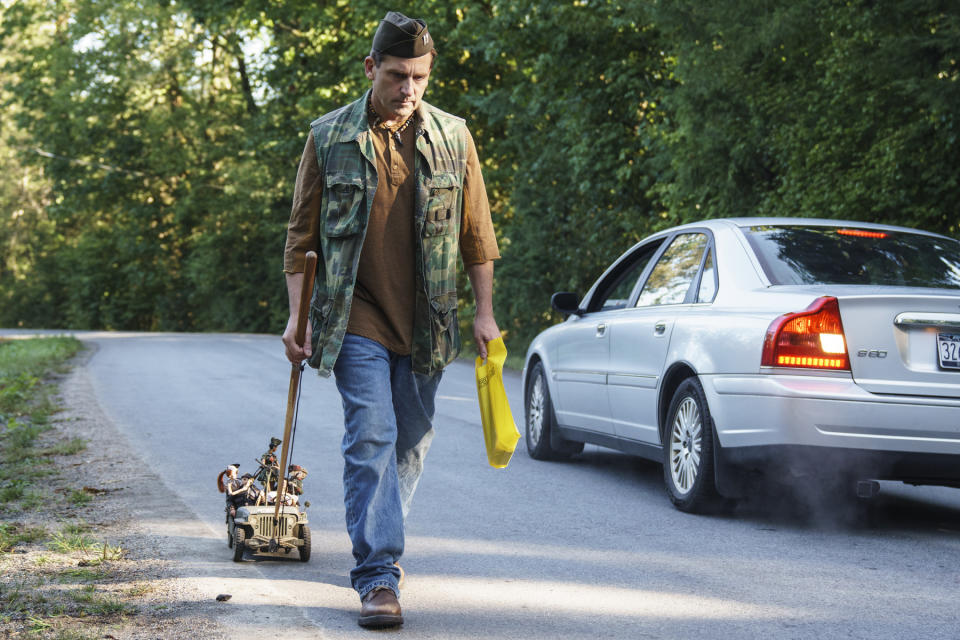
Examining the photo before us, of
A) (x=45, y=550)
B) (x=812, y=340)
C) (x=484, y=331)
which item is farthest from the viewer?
(x=812, y=340)

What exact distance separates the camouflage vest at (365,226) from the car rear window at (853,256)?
102 inches

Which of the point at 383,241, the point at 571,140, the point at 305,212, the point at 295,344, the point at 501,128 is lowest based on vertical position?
the point at 295,344

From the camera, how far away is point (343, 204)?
4.58 m

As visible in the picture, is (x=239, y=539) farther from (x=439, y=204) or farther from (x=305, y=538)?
(x=439, y=204)

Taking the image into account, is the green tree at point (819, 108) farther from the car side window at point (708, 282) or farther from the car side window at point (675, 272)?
the car side window at point (708, 282)

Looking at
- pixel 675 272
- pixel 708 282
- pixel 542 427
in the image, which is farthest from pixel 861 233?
pixel 542 427

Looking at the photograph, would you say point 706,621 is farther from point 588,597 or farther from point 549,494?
point 549,494

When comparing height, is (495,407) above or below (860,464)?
above

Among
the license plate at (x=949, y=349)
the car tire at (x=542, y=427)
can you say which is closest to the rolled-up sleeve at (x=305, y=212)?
the license plate at (x=949, y=349)

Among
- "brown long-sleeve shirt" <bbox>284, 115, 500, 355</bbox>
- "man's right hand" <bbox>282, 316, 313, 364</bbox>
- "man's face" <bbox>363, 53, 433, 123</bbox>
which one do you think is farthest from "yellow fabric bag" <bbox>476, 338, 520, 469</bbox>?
"man's face" <bbox>363, 53, 433, 123</bbox>

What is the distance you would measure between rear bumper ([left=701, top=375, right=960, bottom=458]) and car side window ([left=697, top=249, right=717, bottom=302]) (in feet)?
3.12

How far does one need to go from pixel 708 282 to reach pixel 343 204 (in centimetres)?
318

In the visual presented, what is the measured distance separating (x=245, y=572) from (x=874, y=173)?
28.4ft

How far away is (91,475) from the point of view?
812 centimetres
